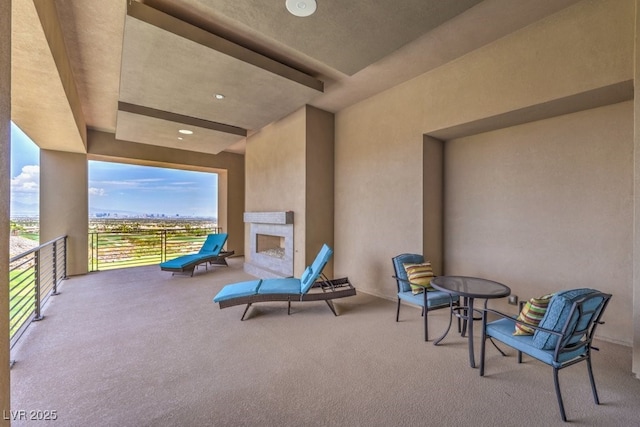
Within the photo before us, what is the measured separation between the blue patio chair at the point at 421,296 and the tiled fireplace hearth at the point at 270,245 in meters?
2.31

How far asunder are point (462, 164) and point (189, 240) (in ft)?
24.6

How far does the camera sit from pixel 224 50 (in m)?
3.02

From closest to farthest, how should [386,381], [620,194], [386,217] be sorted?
[386,381] → [620,194] → [386,217]

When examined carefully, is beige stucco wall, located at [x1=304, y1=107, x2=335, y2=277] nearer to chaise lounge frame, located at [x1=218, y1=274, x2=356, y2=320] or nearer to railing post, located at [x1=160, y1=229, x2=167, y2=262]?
chaise lounge frame, located at [x1=218, y1=274, x2=356, y2=320]

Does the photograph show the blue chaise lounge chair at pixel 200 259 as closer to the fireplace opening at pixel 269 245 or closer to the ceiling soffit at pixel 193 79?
the fireplace opening at pixel 269 245

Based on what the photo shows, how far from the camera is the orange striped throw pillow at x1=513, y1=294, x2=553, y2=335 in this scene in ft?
6.72

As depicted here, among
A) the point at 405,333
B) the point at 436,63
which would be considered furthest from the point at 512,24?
the point at 405,333

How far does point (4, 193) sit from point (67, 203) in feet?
20.7

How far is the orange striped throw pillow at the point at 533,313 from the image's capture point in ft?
6.72

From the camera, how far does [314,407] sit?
1.96 m

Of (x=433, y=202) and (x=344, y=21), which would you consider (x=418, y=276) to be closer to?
(x=433, y=202)

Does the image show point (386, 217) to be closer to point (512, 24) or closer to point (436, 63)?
point (436, 63)

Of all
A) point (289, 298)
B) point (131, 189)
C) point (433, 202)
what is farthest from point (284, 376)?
point (131, 189)

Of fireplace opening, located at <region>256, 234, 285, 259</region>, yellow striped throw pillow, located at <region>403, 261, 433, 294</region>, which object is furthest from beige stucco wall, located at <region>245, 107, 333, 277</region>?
yellow striped throw pillow, located at <region>403, 261, 433, 294</region>
